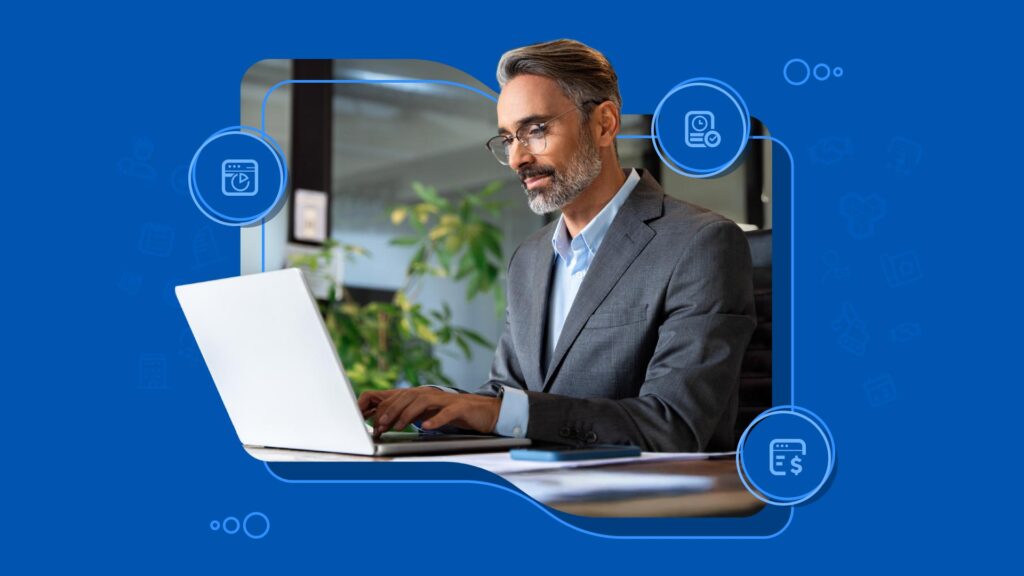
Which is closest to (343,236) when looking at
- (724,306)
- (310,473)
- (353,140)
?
(353,140)

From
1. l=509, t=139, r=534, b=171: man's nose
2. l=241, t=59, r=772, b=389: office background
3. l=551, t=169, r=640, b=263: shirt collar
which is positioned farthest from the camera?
l=241, t=59, r=772, b=389: office background

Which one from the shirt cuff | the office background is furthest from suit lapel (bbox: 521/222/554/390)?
the office background

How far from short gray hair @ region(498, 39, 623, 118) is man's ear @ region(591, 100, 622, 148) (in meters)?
0.03

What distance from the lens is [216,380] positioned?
1538 millimetres

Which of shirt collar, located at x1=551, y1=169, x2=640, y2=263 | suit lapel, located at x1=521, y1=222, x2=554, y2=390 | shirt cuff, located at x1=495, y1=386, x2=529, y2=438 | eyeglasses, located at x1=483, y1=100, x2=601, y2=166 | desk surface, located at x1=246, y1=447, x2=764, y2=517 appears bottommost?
desk surface, located at x1=246, y1=447, x2=764, y2=517

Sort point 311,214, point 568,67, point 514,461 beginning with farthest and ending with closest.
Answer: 1. point 311,214
2. point 568,67
3. point 514,461

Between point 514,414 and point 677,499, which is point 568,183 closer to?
point 514,414

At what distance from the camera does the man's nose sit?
2.03 m

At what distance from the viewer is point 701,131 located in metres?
1.50

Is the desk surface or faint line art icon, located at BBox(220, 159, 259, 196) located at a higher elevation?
faint line art icon, located at BBox(220, 159, 259, 196)

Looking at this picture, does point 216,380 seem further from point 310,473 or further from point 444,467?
point 444,467

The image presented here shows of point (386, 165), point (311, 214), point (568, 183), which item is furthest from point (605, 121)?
point (386, 165)

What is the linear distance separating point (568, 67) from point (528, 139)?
0.60 feet

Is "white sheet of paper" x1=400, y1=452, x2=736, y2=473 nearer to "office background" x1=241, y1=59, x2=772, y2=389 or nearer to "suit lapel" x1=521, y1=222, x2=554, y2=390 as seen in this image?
"suit lapel" x1=521, y1=222, x2=554, y2=390
